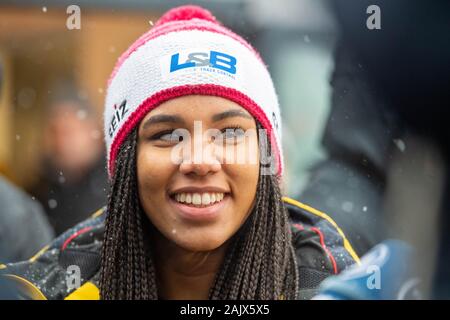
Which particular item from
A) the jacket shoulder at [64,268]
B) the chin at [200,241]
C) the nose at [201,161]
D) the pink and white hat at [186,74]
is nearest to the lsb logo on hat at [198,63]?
the pink and white hat at [186,74]

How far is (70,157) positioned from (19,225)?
0.64ft

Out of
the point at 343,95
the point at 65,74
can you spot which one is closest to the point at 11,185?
the point at 65,74

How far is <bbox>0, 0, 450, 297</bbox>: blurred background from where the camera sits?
1.44 m

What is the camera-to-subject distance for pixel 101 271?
4.23 ft

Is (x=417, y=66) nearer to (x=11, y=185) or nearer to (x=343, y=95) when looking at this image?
(x=343, y=95)

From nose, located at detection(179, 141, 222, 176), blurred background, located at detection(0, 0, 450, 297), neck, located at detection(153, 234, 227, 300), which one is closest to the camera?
nose, located at detection(179, 141, 222, 176)

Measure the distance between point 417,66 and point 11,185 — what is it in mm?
920

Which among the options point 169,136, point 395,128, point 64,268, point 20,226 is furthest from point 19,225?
point 395,128

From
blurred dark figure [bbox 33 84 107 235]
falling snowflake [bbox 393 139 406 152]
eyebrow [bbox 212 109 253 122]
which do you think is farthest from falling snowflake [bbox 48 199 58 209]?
falling snowflake [bbox 393 139 406 152]

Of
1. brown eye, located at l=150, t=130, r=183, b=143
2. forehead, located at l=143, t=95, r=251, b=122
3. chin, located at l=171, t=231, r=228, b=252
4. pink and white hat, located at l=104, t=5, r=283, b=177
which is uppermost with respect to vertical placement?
pink and white hat, located at l=104, t=5, r=283, b=177

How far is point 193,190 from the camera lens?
120 cm

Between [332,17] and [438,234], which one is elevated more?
[332,17]

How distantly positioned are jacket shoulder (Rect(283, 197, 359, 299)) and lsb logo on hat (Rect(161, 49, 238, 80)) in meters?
0.33

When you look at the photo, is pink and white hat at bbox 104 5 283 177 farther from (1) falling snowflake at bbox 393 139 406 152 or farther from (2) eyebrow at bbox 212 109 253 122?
(1) falling snowflake at bbox 393 139 406 152
